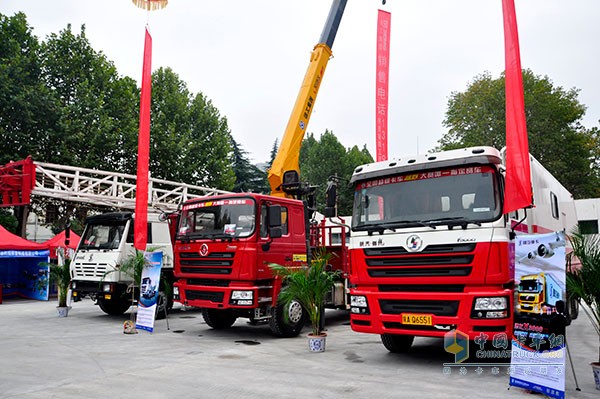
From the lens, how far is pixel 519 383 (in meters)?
5.26

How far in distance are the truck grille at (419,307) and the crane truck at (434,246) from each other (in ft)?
0.04

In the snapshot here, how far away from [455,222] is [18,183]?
40.7 feet

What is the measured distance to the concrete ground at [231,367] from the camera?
18.1ft

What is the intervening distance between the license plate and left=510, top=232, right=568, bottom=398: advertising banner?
1.05 metres

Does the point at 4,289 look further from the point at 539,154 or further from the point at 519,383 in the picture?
the point at 539,154

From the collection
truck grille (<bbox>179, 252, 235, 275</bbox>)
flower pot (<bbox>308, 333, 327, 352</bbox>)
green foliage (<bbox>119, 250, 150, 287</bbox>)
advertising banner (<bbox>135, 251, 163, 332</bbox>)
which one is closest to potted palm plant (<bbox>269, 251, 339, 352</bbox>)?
flower pot (<bbox>308, 333, 327, 352</bbox>)

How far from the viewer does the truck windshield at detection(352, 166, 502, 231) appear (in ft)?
20.2

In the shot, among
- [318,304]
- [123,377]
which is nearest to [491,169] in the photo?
[318,304]

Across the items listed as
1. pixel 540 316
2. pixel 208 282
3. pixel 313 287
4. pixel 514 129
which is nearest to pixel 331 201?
pixel 313 287

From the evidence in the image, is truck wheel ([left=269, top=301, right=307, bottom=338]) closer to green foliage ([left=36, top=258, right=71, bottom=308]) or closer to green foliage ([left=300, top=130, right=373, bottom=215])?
green foliage ([left=36, top=258, right=71, bottom=308])

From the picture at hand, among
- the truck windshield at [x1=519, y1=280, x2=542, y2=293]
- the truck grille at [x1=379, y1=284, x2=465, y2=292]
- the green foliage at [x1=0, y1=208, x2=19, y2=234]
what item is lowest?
the truck grille at [x1=379, y1=284, x2=465, y2=292]

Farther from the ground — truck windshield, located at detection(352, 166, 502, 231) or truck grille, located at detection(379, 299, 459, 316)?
truck windshield, located at detection(352, 166, 502, 231)

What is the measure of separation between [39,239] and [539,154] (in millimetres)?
38584

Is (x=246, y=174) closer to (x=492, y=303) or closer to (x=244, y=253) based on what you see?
(x=244, y=253)
